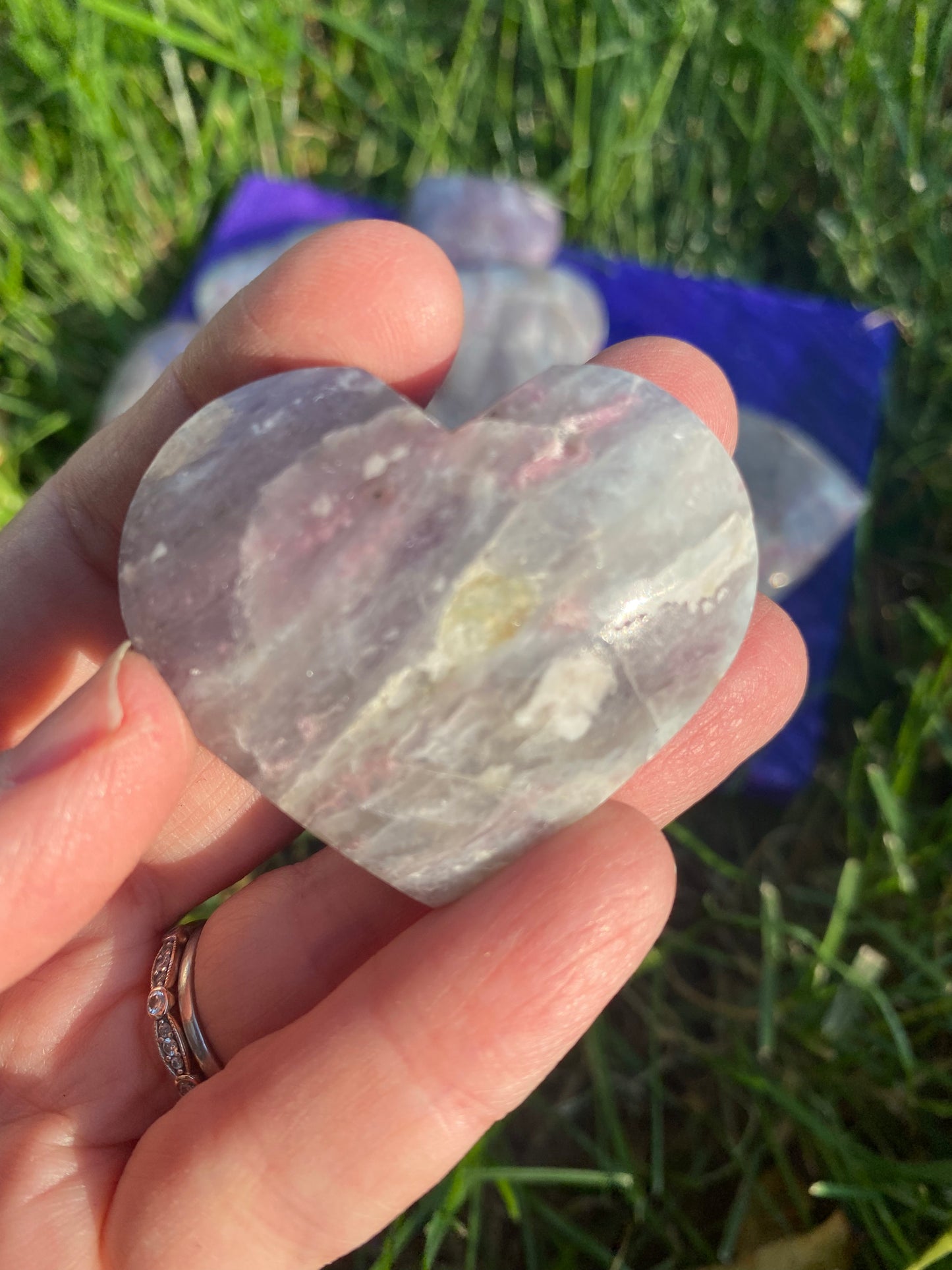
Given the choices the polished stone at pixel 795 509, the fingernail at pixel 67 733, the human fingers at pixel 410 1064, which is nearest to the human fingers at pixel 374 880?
the human fingers at pixel 410 1064

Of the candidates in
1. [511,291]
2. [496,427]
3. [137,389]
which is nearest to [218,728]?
[496,427]

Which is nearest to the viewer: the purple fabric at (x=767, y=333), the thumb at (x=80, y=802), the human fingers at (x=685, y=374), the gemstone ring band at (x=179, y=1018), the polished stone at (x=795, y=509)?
the thumb at (x=80, y=802)

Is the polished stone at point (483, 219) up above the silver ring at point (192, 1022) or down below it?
above

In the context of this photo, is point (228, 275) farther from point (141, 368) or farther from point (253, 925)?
point (253, 925)

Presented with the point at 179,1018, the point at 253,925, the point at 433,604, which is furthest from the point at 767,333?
the point at 179,1018

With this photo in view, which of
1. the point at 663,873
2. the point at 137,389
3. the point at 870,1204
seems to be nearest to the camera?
the point at 663,873

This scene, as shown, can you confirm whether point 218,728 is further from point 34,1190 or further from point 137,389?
point 137,389

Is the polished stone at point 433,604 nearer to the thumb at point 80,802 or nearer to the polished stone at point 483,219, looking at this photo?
the thumb at point 80,802
